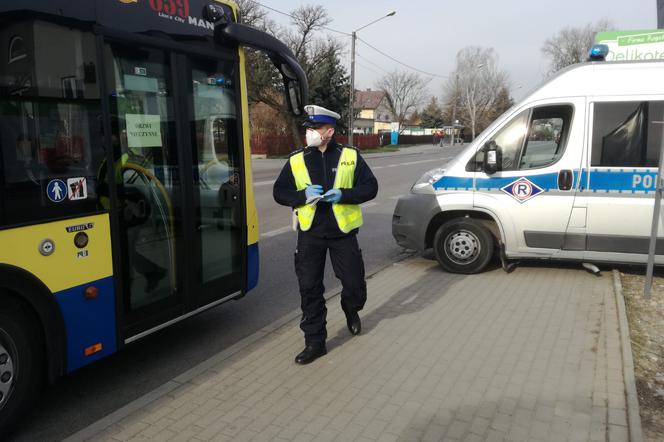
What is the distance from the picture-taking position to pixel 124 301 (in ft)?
12.1

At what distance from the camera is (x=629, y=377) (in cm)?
371

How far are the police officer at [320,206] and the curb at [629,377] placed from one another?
2011 millimetres

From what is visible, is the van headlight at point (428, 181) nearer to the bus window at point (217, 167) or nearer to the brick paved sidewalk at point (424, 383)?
the brick paved sidewalk at point (424, 383)

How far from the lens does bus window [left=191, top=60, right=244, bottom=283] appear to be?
429 centimetres

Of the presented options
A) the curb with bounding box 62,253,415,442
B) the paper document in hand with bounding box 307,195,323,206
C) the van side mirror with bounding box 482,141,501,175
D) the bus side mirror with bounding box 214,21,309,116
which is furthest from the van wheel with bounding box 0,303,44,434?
the van side mirror with bounding box 482,141,501,175

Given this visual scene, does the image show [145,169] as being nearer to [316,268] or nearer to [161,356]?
[316,268]

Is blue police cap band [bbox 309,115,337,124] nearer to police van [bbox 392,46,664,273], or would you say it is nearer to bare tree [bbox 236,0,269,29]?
police van [bbox 392,46,664,273]

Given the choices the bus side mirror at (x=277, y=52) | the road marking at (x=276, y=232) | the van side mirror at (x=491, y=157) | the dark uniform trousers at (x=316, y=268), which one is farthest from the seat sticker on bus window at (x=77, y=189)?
the road marking at (x=276, y=232)

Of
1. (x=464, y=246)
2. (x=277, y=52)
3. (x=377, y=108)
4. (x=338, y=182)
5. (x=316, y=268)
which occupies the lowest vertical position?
(x=464, y=246)

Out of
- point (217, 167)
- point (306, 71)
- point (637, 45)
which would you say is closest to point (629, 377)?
point (217, 167)

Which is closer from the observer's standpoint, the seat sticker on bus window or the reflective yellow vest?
the seat sticker on bus window

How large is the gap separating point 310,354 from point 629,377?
7.32ft

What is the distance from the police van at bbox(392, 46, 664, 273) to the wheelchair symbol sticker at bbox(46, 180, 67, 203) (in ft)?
14.8

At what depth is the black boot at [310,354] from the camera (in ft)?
13.4
